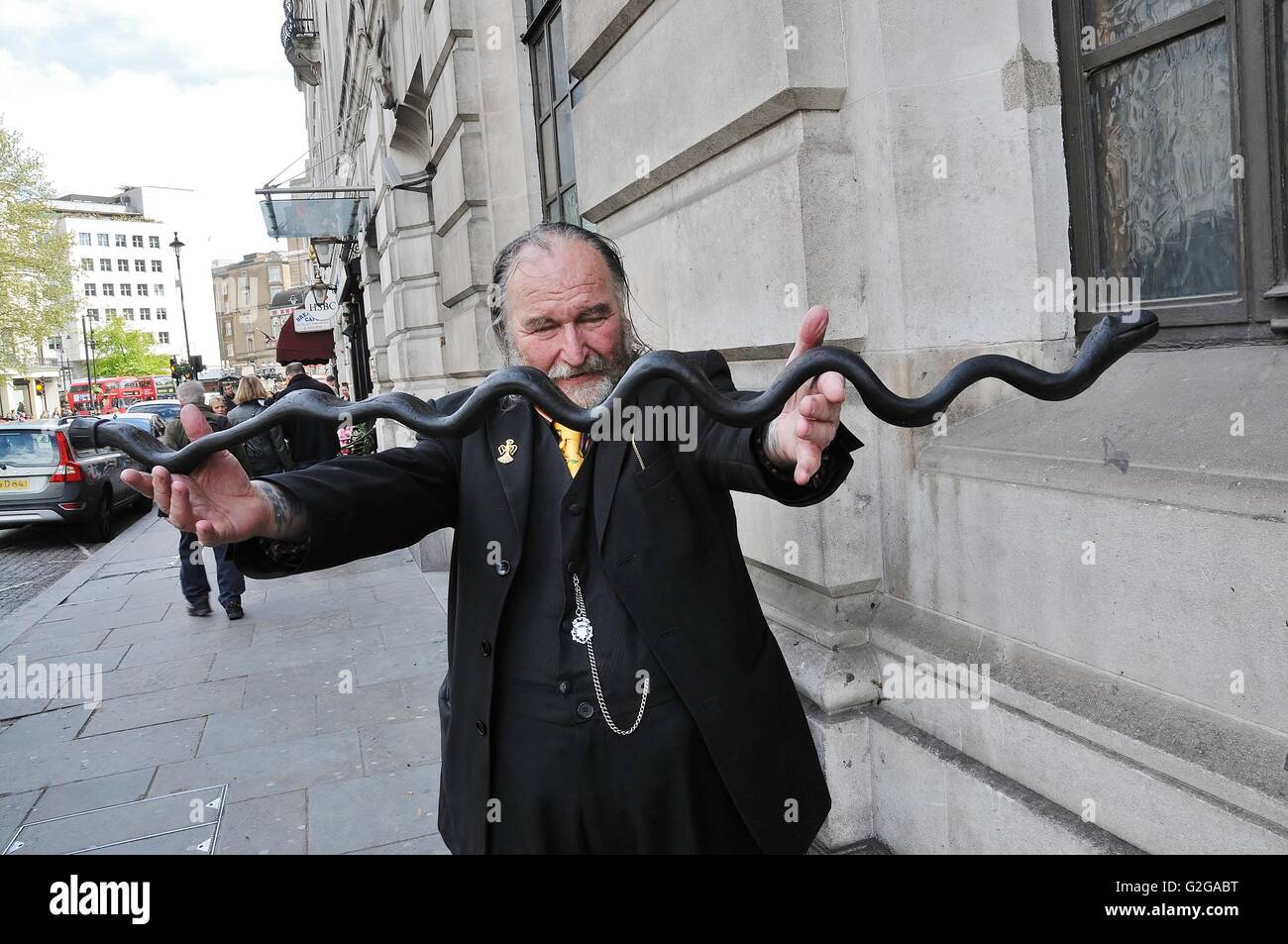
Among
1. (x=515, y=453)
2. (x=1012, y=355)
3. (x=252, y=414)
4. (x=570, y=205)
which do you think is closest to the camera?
(x=515, y=453)

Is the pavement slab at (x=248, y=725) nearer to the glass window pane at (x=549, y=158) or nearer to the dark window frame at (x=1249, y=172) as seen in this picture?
the dark window frame at (x=1249, y=172)

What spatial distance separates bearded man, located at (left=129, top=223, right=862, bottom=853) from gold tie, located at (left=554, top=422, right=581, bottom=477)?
15 millimetres

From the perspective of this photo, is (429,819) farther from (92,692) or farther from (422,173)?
(422,173)

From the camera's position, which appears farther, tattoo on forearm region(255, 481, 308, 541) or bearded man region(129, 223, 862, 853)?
bearded man region(129, 223, 862, 853)

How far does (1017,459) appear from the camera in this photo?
2.54 m

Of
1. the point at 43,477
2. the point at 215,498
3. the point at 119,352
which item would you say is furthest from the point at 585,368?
the point at 119,352

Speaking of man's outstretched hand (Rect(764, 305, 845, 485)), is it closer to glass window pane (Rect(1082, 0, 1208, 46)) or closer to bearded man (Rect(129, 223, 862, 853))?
bearded man (Rect(129, 223, 862, 853))

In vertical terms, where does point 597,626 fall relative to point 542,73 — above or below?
below

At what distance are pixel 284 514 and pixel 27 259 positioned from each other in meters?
43.8

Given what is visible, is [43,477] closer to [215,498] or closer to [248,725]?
[248,725]

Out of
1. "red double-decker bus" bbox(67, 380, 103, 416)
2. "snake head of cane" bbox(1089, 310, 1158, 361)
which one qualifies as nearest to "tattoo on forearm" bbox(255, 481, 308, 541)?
"snake head of cane" bbox(1089, 310, 1158, 361)

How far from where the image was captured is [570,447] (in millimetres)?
2105

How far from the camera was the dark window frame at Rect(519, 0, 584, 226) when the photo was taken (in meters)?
6.32

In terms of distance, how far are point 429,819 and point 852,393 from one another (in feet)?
8.39
